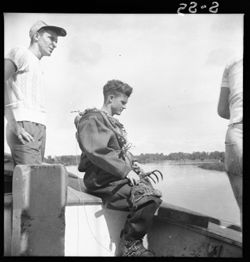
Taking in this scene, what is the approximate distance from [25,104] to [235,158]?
190 centimetres

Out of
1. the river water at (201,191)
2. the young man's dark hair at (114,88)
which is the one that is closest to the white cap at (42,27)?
the young man's dark hair at (114,88)

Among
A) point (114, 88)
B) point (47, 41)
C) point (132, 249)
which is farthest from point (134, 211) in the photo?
point (47, 41)

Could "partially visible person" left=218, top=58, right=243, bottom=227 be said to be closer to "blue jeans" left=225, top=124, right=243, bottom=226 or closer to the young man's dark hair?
"blue jeans" left=225, top=124, right=243, bottom=226

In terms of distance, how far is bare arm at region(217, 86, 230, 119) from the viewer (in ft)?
12.2

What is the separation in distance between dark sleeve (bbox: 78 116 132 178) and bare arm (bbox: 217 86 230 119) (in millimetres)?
947

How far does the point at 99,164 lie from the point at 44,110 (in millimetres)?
684

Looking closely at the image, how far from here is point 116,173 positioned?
11.9 feet

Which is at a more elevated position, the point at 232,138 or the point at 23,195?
the point at 232,138

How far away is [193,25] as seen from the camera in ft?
12.1

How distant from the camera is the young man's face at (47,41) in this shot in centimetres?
373
